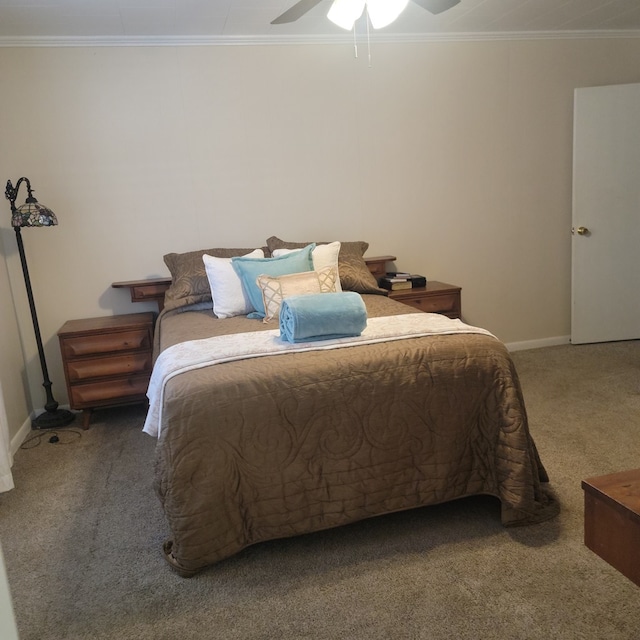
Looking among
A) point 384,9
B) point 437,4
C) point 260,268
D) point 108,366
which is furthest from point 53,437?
point 437,4

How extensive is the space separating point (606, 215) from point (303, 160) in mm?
2345

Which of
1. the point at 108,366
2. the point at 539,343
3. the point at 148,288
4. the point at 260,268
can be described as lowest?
the point at 539,343

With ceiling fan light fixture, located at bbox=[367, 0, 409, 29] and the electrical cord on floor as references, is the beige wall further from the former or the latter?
ceiling fan light fixture, located at bbox=[367, 0, 409, 29]

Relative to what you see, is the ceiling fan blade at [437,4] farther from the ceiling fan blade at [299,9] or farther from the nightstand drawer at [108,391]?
→ the nightstand drawer at [108,391]

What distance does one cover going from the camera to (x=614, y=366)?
12.7ft

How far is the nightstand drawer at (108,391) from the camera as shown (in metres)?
3.36

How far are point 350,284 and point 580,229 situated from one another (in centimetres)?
204

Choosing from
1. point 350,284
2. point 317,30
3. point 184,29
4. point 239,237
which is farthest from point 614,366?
point 184,29

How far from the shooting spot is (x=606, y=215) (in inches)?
169

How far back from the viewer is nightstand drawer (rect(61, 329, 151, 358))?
3.31 metres

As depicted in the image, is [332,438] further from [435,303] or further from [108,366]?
[435,303]

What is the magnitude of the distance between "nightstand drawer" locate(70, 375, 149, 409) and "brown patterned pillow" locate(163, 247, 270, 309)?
20.7 inches

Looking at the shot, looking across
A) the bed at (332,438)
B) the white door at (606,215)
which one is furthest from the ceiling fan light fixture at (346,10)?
the white door at (606,215)

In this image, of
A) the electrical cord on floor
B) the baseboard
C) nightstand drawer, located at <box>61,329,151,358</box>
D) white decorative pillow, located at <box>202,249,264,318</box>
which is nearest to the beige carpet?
the electrical cord on floor
